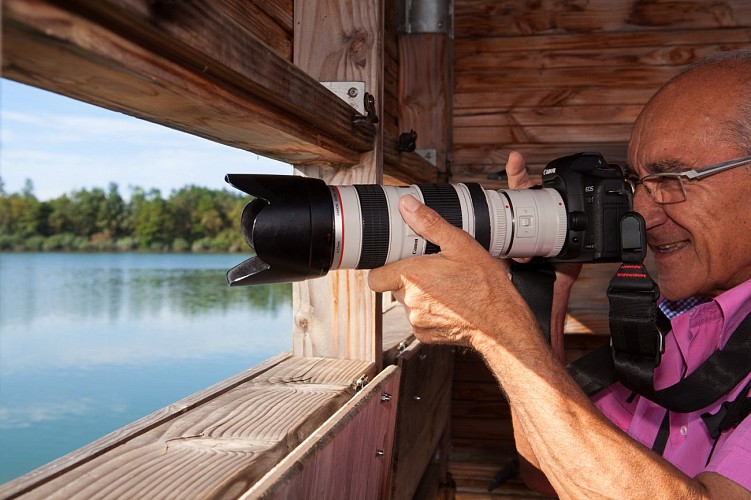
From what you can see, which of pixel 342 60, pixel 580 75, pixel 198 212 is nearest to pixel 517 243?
pixel 342 60

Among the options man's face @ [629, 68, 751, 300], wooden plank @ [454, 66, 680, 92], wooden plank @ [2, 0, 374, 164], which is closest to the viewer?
wooden plank @ [2, 0, 374, 164]

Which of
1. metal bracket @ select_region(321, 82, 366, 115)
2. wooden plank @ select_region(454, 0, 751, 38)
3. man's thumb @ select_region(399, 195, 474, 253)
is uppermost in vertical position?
wooden plank @ select_region(454, 0, 751, 38)

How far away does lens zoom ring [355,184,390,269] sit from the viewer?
1.04 meters

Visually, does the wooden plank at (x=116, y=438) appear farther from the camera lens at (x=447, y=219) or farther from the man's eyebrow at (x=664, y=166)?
the man's eyebrow at (x=664, y=166)

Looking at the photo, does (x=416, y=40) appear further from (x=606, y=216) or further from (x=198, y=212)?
(x=606, y=216)

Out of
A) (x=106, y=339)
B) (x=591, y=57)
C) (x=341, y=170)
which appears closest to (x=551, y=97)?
(x=591, y=57)

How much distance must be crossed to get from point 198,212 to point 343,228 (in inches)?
77.1

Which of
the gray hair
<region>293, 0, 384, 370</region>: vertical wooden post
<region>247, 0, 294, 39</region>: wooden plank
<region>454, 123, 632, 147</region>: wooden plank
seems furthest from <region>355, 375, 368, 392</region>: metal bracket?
<region>454, 123, 632, 147</region>: wooden plank

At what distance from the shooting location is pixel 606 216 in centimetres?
127

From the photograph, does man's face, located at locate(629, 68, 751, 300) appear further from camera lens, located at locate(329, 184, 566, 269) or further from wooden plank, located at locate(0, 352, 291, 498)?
wooden plank, located at locate(0, 352, 291, 498)

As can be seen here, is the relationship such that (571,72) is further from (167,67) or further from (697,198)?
(167,67)

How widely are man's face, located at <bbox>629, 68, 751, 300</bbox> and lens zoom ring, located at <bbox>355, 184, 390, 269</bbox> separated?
0.62 m

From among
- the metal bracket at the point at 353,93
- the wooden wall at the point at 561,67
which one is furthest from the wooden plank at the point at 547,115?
the metal bracket at the point at 353,93

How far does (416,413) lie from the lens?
68.6 inches
